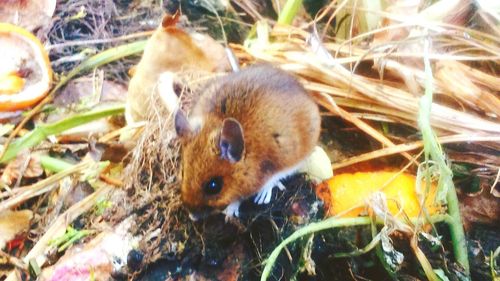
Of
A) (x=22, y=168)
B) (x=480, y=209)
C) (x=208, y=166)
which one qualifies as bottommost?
(x=22, y=168)

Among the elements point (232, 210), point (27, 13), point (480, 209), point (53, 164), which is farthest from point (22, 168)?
point (480, 209)

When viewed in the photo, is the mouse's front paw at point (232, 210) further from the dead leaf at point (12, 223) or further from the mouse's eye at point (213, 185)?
the dead leaf at point (12, 223)

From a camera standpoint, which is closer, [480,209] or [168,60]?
[480,209]

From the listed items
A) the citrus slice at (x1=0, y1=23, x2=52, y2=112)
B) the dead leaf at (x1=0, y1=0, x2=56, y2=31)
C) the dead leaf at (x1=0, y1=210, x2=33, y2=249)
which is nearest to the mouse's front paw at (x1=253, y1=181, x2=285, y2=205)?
the dead leaf at (x1=0, y1=210, x2=33, y2=249)

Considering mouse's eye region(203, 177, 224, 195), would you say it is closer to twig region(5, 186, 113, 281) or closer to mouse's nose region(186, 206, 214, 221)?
mouse's nose region(186, 206, 214, 221)

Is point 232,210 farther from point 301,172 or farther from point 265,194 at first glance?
point 301,172

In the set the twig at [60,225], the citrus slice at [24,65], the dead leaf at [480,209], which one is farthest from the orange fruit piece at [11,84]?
the dead leaf at [480,209]
